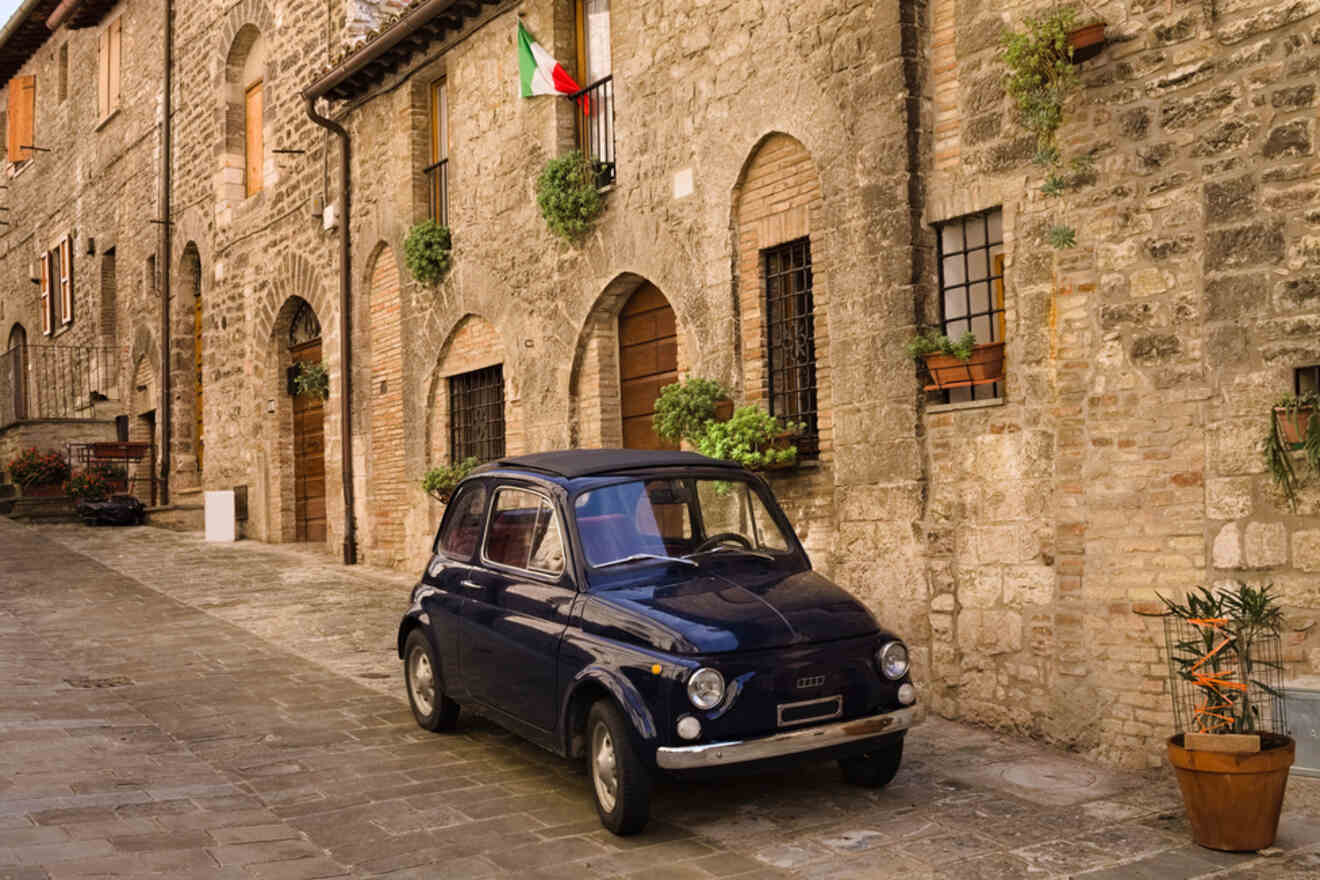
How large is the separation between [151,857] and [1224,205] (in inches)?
227

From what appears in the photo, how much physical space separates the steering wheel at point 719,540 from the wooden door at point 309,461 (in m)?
12.0

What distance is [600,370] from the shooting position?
11.4 m

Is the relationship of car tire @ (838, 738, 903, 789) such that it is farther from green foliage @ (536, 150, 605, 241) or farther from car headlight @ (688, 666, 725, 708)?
green foliage @ (536, 150, 605, 241)

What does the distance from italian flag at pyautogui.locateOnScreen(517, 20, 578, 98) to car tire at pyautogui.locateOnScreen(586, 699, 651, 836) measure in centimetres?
753

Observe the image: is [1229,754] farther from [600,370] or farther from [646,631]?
[600,370]

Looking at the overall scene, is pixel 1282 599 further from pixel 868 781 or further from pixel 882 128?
pixel 882 128

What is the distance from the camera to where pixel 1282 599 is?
20.0 ft

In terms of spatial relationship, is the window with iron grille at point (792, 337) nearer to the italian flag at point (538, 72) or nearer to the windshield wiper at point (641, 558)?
the windshield wiper at point (641, 558)

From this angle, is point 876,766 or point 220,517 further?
point 220,517

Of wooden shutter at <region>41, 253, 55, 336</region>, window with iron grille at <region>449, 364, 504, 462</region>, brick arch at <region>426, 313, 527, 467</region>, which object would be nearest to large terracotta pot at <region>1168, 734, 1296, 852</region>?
brick arch at <region>426, 313, 527, 467</region>

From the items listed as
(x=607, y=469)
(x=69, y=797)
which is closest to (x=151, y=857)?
(x=69, y=797)

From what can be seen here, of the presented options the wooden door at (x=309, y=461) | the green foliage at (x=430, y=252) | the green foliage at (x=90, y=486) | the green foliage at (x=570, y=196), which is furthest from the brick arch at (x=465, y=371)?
the green foliage at (x=90, y=486)

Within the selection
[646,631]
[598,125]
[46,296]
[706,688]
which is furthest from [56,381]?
[706,688]

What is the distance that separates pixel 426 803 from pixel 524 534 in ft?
4.65
